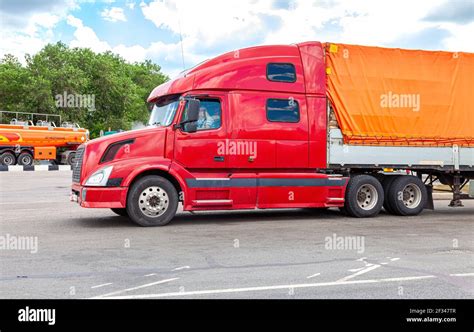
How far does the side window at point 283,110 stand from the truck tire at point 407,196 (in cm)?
291

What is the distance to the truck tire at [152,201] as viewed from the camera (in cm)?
1025

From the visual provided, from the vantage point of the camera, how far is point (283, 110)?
11.5 metres

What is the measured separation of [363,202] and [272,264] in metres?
5.78

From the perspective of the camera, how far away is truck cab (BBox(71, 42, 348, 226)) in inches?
405

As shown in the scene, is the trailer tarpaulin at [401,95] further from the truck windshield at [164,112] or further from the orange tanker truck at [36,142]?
the orange tanker truck at [36,142]

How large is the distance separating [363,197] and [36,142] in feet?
98.1

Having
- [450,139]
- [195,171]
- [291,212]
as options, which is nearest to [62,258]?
[195,171]

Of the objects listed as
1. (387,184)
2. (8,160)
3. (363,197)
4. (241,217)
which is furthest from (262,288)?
(8,160)

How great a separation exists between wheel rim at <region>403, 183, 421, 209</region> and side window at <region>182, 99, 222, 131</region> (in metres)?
4.76

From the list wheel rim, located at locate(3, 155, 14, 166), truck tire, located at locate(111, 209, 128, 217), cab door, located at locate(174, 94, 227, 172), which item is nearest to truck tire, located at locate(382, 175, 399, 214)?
cab door, located at locate(174, 94, 227, 172)

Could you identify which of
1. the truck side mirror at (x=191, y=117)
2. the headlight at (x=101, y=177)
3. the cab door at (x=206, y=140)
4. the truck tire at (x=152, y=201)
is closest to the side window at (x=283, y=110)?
the cab door at (x=206, y=140)

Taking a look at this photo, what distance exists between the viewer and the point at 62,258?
7406 mm

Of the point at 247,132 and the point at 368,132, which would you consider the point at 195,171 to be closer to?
the point at 247,132

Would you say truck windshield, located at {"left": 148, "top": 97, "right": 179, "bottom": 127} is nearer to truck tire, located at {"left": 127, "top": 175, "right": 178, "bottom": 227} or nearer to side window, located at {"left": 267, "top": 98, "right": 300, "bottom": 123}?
truck tire, located at {"left": 127, "top": 175, "right": 178, "bottom": 227}
